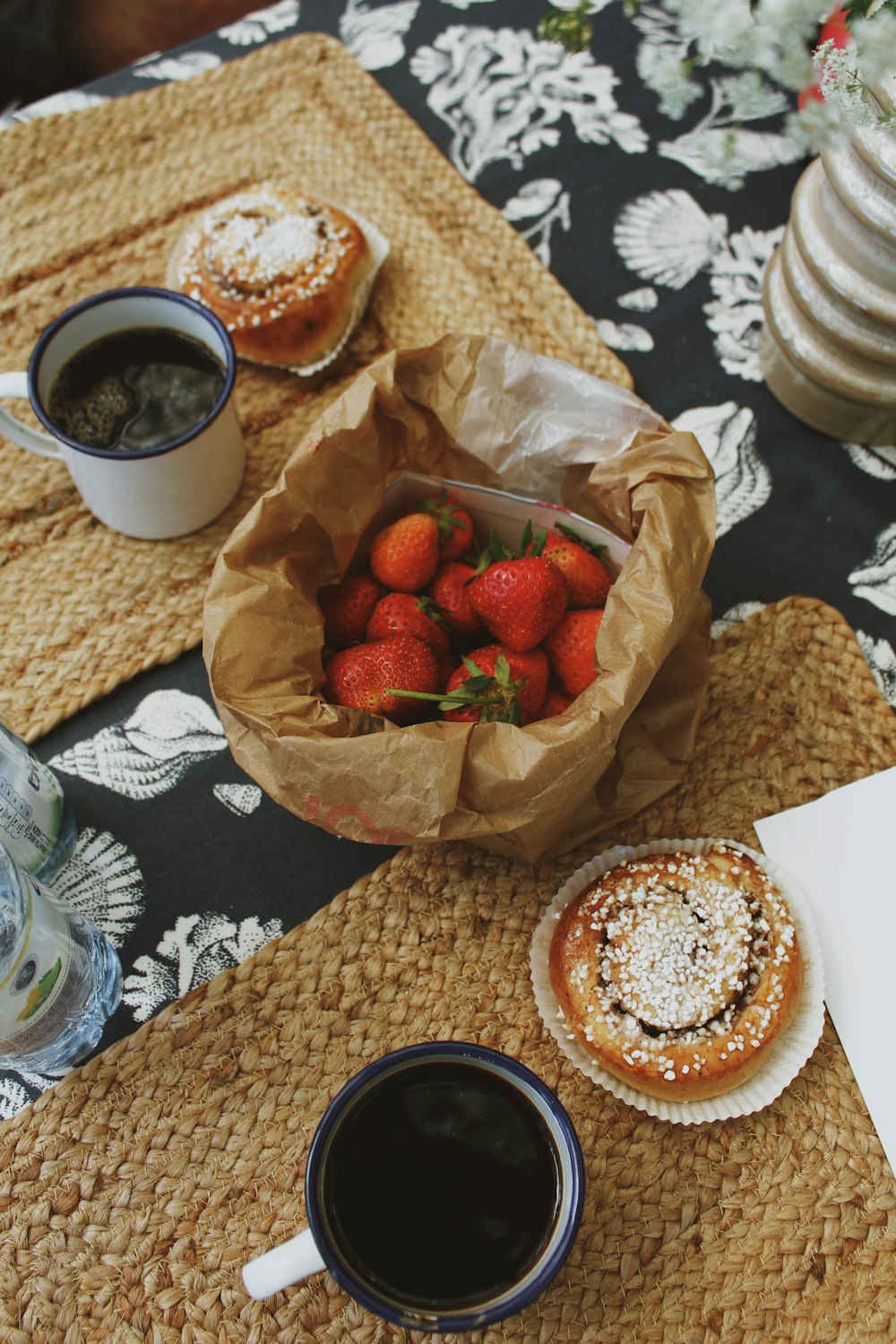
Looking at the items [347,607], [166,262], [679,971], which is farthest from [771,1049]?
[166,262]

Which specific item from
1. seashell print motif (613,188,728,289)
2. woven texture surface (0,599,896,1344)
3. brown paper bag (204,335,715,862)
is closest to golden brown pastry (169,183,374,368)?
brown paper bag (204,335,715,862)

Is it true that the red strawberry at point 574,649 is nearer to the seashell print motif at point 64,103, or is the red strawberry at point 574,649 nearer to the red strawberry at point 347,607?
the red strawberry at point 347,607

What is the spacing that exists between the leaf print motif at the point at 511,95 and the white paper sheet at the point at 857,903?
762 millimetres

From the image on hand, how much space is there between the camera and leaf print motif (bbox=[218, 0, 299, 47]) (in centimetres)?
121

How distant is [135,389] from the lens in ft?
2.96

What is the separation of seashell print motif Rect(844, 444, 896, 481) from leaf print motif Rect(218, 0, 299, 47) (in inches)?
32.5

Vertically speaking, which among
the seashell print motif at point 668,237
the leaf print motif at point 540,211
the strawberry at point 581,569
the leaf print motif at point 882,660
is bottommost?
the leaf print motif at point 882,660

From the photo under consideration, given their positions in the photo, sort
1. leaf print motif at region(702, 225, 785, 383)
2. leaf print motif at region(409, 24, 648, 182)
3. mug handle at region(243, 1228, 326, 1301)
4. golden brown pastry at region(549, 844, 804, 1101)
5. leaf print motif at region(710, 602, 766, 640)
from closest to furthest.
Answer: mug handle at region(243, 1228, 326, 1301), golden brown pastry at region(549, 844, 804, 1101), leaf print motif at region(710, 602, 766, 640), leaf print motif at region(702, 225, 785, 383), leaf print motif at region(409, 24, 648, 182)

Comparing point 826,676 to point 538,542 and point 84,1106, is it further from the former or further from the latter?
point 84,1106

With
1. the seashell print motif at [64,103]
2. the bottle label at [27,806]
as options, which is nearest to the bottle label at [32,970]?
the bottle label at [27,806]

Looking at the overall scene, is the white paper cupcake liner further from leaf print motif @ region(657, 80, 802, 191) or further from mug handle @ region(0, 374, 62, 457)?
leaf print motif @ region(657, 80, 802, 191)

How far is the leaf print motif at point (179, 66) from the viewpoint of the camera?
1.19m

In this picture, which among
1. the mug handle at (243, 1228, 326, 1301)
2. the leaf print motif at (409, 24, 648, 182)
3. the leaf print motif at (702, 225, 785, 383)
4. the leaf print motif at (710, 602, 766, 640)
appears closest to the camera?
the mug handle at (243, 1228, 326, 1301)

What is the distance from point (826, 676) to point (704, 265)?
484 mm
